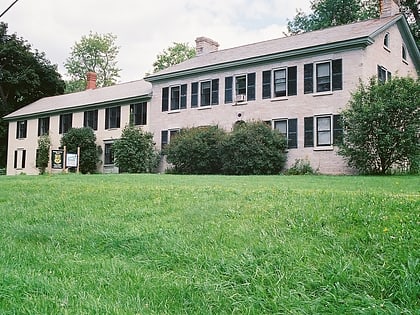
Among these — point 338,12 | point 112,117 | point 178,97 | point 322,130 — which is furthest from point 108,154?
point 338,12

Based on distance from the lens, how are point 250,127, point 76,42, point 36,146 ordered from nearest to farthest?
point 250,127, point 36,146, point 76,42

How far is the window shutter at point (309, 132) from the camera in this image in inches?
816

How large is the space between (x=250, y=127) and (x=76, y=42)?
41.7m

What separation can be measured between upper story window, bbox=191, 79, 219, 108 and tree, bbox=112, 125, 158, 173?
11.1 feet

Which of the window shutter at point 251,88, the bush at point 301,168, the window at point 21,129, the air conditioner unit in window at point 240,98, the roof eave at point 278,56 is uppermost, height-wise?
the roof eave at point 278,56

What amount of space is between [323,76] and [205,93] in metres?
6.88

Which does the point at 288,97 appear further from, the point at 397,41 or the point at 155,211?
the point at 155,211

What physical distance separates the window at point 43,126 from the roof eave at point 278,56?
1068cm

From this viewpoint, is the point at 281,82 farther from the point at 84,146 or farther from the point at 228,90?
the point at 84,146

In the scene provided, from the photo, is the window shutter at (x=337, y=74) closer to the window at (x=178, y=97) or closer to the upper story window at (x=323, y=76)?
the upper story window at (x=323, y=76)

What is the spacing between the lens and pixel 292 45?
22.7 m

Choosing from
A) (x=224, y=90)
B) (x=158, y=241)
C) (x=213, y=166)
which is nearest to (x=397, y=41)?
(x=224, y=90)

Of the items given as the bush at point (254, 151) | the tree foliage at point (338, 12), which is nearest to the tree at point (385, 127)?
the bush at point (254, 151)

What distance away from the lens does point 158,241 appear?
500 cm
